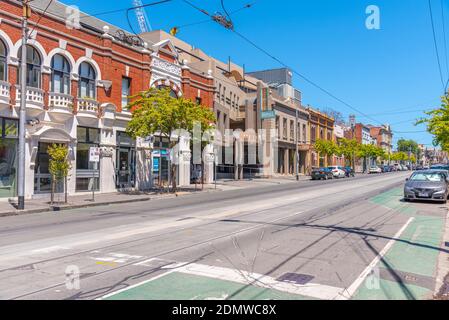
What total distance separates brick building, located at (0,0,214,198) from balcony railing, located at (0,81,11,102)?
0.05 metres

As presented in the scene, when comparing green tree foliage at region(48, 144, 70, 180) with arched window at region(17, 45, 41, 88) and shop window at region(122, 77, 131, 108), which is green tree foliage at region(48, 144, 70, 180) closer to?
arched window at region(17, 45, 41, 88)

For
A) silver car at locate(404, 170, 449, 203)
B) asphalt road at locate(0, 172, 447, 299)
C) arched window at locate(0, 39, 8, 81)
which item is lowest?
asphalt road at locate(0, 172, 447, 299)

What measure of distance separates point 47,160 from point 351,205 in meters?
15.7

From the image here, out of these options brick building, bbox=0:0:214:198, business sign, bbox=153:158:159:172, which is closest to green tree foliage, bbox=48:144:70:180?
brick building, bbox=0:0:214:198

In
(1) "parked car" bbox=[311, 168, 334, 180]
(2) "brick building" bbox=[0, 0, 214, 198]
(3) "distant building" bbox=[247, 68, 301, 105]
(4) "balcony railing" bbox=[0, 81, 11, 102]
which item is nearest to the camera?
(4) "balcony railing" bbox=[0, 81, 11, 102]

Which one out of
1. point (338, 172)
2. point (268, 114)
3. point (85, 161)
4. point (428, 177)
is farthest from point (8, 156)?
point (338, 172)

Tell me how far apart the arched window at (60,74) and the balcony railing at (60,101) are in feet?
2.07

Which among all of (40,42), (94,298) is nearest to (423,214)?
(94,298)

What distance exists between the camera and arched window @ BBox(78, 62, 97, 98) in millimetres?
23281

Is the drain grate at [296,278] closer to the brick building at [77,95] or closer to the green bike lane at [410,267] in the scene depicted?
the green bike lane at [410,267]

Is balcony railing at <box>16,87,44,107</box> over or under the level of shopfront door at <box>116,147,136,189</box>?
over

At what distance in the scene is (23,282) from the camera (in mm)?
5824

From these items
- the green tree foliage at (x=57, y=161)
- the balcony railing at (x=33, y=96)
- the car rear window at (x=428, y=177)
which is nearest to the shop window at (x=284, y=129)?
the car rear window at (x=428, y=177)

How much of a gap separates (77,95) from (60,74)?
1.45 metres
